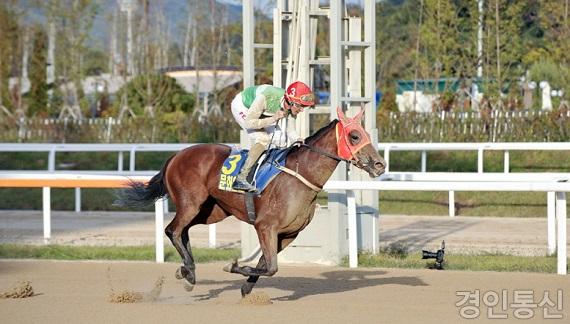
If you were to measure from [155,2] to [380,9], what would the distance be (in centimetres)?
743

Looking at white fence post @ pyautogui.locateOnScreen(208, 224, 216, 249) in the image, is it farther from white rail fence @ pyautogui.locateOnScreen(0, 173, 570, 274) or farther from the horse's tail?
the horse's tail

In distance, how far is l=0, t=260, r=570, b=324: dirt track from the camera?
795 cm

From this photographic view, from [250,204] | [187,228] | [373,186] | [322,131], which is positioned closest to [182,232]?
[187,228]

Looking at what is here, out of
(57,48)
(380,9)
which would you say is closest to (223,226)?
(380,9)

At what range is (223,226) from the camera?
1512cm

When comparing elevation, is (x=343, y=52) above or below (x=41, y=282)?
above

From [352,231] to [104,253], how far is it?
112 inches

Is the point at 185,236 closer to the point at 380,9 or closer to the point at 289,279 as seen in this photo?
the point at 289,279

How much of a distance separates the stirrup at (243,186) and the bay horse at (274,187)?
0.32 ft

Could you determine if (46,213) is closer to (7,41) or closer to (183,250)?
(183,250)

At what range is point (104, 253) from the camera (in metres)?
12.1

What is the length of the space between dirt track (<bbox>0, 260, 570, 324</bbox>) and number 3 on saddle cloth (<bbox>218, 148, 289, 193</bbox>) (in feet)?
3.04

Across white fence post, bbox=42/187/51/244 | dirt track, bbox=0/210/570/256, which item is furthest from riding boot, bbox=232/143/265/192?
white fence post, bbox=42/187/51/244

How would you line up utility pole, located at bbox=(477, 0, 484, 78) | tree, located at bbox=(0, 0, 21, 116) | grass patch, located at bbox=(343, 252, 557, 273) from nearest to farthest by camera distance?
grass patch, located at bbox=(343, 252, 557, 273), utility pole, located at bbox=(477, 0, 484, 78), tree, located at bbox=(0, 0, 21, 116)
